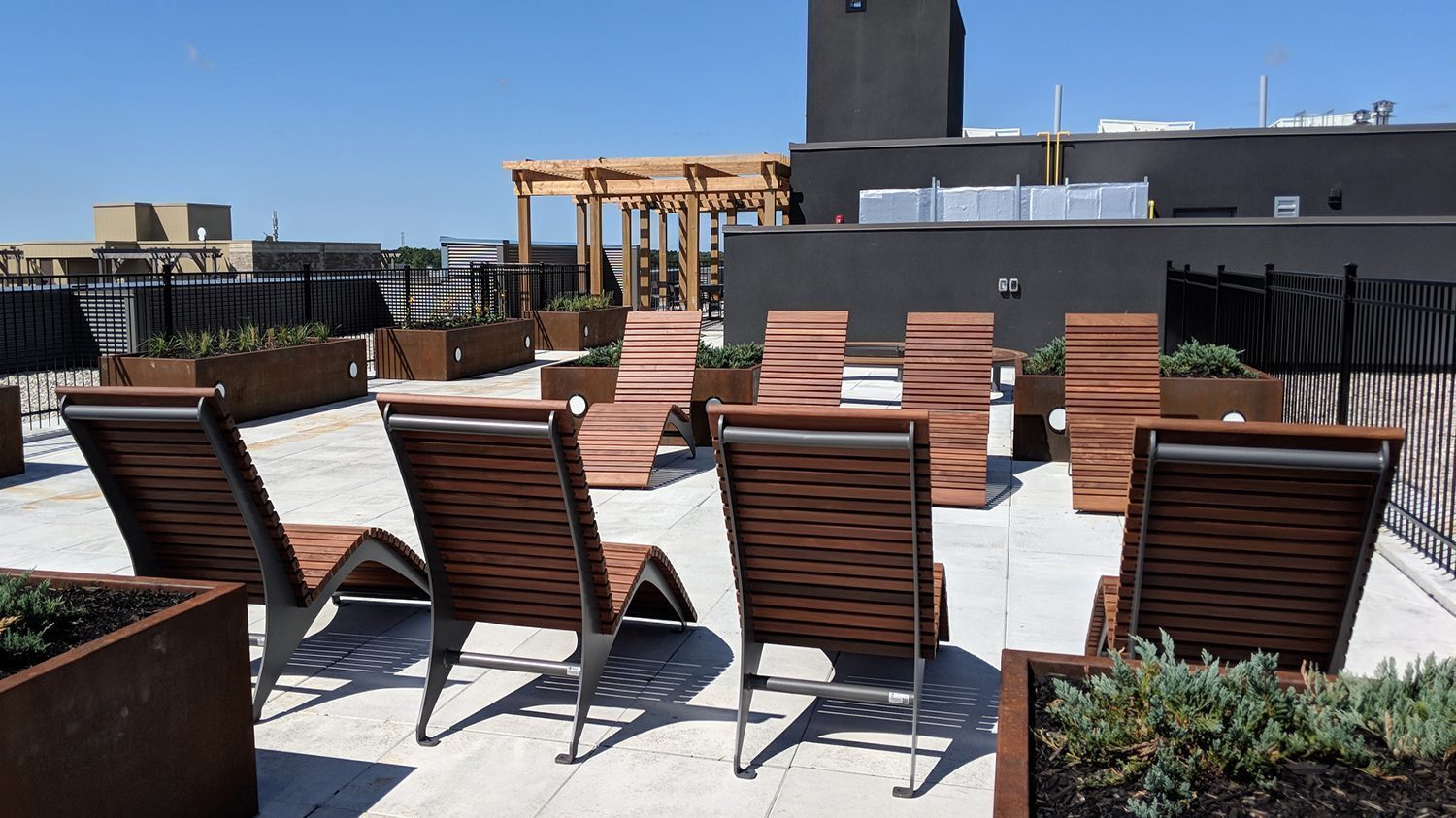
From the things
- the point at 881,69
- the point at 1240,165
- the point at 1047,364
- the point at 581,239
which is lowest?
the point at 1047,364

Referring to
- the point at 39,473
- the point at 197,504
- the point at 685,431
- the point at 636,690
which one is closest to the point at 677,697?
the point at 636,690

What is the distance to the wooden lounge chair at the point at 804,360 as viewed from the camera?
927 cm

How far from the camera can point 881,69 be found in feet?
83.0

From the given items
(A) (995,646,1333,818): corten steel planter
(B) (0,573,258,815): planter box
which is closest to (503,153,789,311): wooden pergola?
(B) (0,573,258,815): planter box

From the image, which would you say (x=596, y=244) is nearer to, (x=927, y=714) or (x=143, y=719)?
(x=927, y=714)

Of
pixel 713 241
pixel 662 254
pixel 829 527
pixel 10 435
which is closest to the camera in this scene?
pixel 829 527

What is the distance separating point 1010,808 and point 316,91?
5176 centimetres

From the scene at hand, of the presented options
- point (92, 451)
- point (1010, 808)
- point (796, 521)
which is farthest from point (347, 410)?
point (1010, 808)

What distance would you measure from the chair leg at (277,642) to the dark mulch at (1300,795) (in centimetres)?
288

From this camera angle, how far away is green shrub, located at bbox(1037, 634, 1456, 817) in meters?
2.56

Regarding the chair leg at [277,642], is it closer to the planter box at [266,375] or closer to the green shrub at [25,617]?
the green shrub at [25,617]

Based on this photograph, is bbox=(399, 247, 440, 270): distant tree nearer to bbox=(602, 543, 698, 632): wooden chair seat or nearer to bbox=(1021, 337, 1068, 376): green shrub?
bbox=(1021, 337, 1068, 376): green shrub

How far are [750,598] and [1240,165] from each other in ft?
60.9

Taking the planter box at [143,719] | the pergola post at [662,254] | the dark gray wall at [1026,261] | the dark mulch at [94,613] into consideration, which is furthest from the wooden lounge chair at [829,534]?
the pergola post at [662,254]
